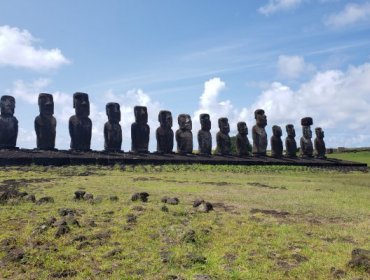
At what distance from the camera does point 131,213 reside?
8344mm

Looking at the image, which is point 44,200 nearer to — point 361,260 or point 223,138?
point 361,260

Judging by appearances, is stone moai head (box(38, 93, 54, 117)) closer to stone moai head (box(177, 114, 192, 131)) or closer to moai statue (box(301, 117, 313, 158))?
stone moai head (box(177, 114, 192, 131))

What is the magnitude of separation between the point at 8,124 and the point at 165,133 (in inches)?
338

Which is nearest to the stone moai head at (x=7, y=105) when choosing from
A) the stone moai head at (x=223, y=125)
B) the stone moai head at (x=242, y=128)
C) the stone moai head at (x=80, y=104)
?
the stone moai head at (x=80, y=104)

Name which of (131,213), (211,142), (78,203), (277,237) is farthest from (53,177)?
(211,142)

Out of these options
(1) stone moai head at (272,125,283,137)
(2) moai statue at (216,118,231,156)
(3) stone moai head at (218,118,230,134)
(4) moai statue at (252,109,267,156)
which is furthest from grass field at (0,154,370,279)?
(1) stone moai head at (272,125,283,137)

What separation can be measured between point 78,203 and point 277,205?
4.18 metres

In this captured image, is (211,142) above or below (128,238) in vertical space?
above

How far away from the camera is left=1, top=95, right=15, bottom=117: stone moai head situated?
21.8m

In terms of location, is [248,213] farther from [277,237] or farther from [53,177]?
[53,177]

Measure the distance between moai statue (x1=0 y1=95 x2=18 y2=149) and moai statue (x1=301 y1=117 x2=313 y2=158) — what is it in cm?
1952

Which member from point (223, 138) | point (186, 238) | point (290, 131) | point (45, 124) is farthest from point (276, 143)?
point (186, 238)

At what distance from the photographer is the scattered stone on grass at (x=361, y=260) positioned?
17.3 feet

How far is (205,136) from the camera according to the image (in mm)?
28156
